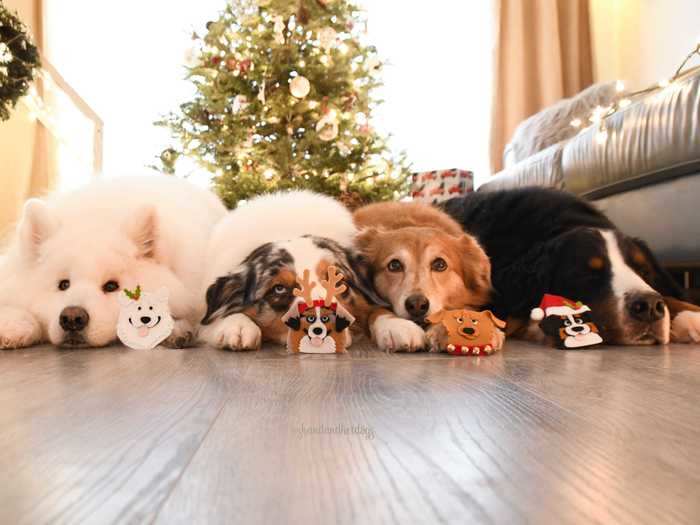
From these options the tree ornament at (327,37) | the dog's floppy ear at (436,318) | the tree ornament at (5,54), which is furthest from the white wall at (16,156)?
the dog's floppy ear at (436,318)

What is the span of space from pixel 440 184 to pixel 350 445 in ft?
19.5

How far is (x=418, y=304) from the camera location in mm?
2455

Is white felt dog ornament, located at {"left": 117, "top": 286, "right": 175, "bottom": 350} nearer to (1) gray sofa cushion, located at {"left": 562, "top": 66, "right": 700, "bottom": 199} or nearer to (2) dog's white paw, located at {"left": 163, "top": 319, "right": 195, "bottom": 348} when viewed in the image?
(2) dog's white paw, located at {"left": 163, "top": 319, "right": 195, "bottom": 348}

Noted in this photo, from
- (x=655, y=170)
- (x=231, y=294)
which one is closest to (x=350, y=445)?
(x=231, y=294)

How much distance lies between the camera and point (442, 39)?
28.6 feet

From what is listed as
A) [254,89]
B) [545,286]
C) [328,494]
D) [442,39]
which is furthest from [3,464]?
[442,39]

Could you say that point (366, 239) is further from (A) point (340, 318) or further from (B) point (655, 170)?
(B) point (655, 170)

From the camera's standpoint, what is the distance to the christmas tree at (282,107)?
17.8 feet

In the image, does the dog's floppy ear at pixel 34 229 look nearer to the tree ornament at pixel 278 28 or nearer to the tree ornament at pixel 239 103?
the tree ornament at pixel 239 103

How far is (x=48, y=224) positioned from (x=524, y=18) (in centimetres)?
792

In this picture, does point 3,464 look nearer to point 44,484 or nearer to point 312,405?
point 44,484

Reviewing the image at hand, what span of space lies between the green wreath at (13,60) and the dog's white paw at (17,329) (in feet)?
10.8

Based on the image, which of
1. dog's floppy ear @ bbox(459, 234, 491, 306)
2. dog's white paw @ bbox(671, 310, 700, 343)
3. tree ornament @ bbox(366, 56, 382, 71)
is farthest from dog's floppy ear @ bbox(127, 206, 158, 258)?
tree ornament @ bbox(366, 56, 382, 71)

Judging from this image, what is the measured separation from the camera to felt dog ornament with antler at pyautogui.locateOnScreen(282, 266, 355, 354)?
2184 mm
